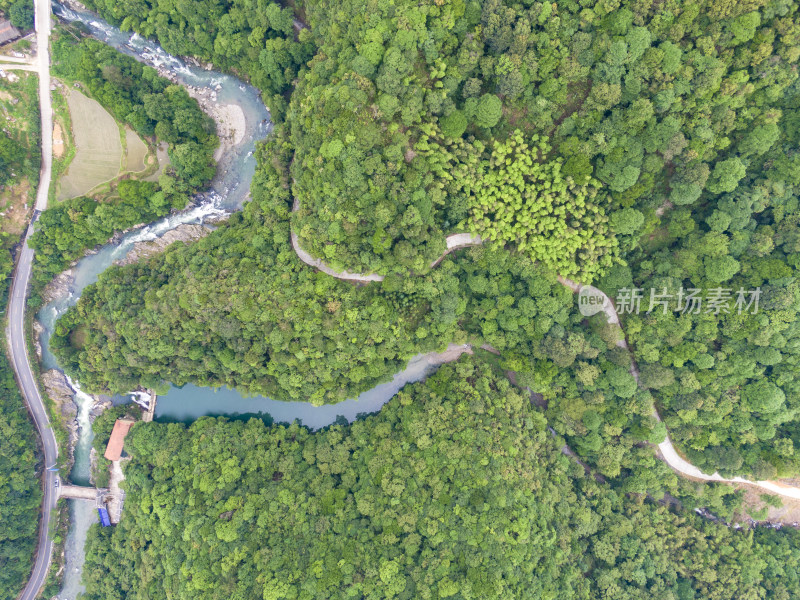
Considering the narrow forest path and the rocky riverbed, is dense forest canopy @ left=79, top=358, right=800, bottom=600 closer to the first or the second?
the narrow forest path

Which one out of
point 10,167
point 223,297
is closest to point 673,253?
point 223,297

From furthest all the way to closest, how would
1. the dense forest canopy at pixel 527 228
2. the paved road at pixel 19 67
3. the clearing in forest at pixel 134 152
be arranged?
the clearing in forest at pixel 134 152, the paved road at pixel 19 67, the dense forest canopy at pixel 527 228

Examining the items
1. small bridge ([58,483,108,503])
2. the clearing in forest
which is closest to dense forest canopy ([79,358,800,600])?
small bridge ([58,483,108,503])

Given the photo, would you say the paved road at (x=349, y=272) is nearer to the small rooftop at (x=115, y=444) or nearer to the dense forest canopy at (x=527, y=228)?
the dense forest canopy at (x=527, y=228)

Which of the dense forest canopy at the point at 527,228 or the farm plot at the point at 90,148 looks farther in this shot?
the farm plot at the point at 90,148

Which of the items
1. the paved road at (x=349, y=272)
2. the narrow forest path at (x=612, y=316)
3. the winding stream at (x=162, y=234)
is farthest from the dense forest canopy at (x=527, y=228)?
Answer: the winding stream at (x=162, y=234)

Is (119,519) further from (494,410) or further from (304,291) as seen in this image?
(494,410)
